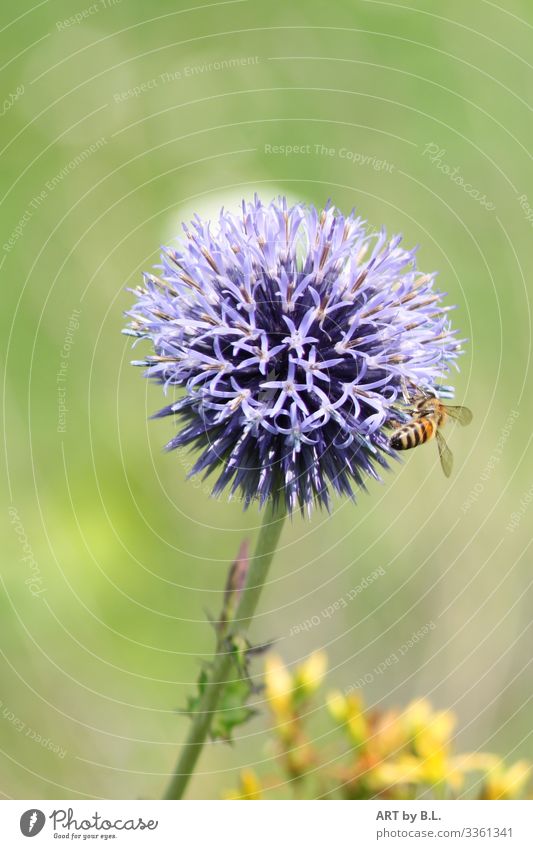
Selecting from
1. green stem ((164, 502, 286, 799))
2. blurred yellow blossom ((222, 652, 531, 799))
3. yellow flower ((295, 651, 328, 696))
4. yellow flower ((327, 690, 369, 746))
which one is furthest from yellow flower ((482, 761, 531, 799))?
green stem ((164, 502, 286, 799))

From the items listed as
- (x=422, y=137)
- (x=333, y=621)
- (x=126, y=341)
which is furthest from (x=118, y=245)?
(x=333, y=621)

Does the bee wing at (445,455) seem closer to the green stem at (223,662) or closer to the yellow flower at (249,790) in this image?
the green stem at (223,662)

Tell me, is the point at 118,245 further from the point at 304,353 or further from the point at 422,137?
the point at 304,353

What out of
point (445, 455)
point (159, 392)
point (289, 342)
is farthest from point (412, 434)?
point (159, 392)

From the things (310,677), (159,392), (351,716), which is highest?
(159,392)

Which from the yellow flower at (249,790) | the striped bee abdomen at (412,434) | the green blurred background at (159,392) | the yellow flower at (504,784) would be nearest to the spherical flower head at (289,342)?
the striped bee abdomen at (412,434)

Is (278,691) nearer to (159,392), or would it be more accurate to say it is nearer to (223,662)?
(223,662)
